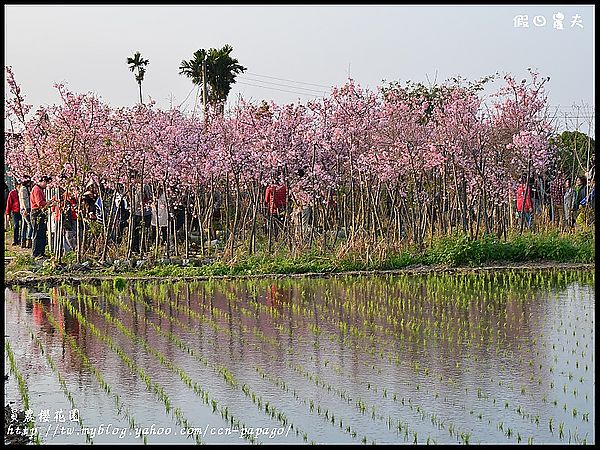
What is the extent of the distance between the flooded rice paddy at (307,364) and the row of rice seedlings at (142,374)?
20 mm

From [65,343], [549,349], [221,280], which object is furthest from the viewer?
[221,280]

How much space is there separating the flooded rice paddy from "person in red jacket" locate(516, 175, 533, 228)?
202 inches

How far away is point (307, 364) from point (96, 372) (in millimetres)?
1847

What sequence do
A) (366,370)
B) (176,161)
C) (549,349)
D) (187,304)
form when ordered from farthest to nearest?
(176,161), (187,304), (549,349), (366,370)

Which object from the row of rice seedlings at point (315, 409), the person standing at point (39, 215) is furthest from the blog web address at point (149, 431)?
the person standing at point (39, 215)

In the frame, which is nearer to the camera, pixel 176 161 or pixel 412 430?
pixel 412 430

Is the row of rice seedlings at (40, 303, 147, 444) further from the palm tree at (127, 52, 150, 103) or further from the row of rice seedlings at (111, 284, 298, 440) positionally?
the palm tree at (127, 52, 150, 103)

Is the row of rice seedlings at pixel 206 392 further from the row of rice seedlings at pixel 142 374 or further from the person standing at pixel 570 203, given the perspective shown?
the person standing at pixel 570 203

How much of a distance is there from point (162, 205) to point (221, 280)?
12.1ft

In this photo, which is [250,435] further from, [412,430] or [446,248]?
[446,248]

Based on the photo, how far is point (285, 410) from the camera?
755cm

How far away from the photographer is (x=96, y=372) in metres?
9.08

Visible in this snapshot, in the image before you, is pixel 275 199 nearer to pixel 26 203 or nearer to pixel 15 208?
pixel 26 203

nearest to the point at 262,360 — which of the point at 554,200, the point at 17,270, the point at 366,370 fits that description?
the point at 366,370
